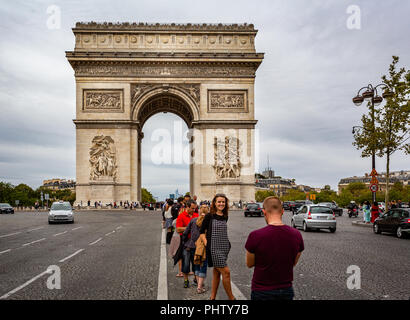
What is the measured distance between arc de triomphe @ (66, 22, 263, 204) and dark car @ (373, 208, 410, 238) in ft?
79.2

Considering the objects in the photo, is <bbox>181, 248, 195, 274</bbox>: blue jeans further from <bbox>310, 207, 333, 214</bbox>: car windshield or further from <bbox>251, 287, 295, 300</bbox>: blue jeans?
<bbox>310, 207, 333, 214</bbox>: car windshield

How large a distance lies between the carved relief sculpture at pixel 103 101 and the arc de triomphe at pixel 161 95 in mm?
98

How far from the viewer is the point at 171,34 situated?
44375 mm

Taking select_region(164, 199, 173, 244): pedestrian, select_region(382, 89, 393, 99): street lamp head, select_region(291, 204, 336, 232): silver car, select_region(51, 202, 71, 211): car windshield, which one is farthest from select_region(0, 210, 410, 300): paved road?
select_region(51, 202, 71, 211): car windshield

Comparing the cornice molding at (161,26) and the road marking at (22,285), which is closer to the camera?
the road marking at (22,285)

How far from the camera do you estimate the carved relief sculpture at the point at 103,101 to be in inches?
1704

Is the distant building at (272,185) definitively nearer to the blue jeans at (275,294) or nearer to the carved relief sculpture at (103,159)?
the carved relief sculpture at (103,159)

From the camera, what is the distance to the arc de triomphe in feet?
140

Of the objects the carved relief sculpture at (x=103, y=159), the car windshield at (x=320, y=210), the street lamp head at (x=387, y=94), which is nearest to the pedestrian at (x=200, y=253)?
the car windshield at (x=320, y=210)

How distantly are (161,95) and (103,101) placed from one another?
594 centimetres

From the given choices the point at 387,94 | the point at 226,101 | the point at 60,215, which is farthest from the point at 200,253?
the point at 226,101
